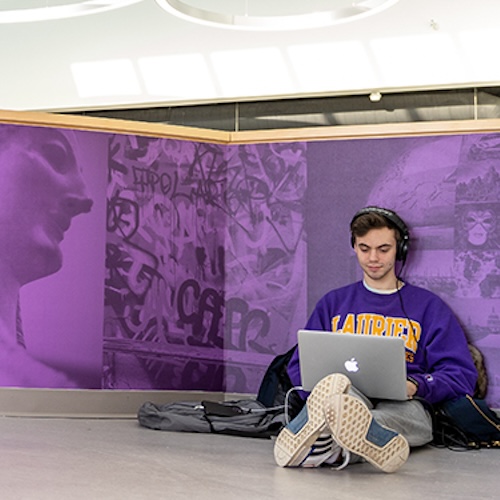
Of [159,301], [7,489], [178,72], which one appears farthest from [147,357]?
[178,72]

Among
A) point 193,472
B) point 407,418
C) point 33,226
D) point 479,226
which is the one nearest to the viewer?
point 193,472

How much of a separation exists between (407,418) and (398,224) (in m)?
0.91

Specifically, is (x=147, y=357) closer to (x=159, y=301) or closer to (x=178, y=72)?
(x=159, y=301)

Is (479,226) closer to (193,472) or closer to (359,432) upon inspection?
(359,432)

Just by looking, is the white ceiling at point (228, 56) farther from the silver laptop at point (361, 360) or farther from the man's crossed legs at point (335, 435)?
the man's crossed legs at point (335, 435)

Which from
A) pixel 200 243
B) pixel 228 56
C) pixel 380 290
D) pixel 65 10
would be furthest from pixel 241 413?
pixel 228 56

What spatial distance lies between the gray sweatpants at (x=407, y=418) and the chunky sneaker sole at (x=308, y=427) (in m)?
0.28

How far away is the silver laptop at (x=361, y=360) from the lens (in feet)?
9.52

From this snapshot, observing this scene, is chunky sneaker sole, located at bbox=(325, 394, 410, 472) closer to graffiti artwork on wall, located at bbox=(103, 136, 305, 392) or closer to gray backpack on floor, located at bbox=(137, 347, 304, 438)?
gray backpack on floor, located at bbox=(137, 347, 304, 438)

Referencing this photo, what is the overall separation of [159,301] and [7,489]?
1842 mm

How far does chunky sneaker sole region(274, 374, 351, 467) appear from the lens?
2.68 meters

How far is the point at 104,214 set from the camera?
13.6 ft

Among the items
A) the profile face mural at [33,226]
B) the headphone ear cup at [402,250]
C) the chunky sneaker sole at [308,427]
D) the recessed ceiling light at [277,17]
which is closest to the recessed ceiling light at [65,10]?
the recessed ceiling light at [277,17]

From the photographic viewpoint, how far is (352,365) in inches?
117
